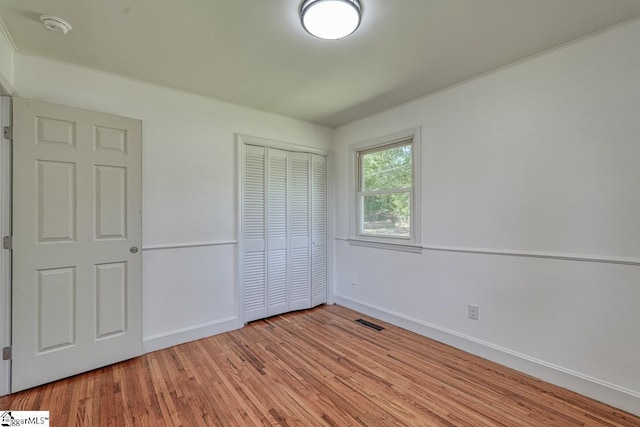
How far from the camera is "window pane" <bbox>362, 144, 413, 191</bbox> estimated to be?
319cm

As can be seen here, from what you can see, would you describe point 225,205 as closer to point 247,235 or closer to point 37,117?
point 247,235

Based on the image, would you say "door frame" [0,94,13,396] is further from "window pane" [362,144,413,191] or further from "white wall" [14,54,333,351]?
"window pane" [362,144,413,191]

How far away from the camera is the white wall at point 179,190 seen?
2404 millimetres

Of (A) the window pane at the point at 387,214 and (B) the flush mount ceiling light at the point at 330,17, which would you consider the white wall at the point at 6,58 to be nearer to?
(B) the flush mount ceiling light at the point at 330,17

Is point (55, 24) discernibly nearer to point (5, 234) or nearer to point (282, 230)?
point (5, 234)

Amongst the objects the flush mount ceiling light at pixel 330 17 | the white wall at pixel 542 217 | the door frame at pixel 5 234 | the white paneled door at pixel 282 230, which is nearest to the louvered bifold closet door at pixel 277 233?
the white paneled door at pixel 282 230

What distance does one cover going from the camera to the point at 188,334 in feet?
9.21

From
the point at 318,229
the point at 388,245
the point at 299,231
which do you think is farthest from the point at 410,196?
the point at 299,231

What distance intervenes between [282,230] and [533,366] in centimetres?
264

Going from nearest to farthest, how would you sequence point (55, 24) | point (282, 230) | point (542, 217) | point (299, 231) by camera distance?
point (55, 24) < point (542, 217) < point (282, 230) < point (299, 231)

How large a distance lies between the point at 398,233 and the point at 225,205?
1922 millimetres

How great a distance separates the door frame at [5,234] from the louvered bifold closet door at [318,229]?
2715 mm

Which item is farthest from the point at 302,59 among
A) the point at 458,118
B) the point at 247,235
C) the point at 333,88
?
the point at 247,235

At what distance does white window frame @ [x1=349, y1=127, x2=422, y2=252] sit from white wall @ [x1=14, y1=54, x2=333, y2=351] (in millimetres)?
1339
